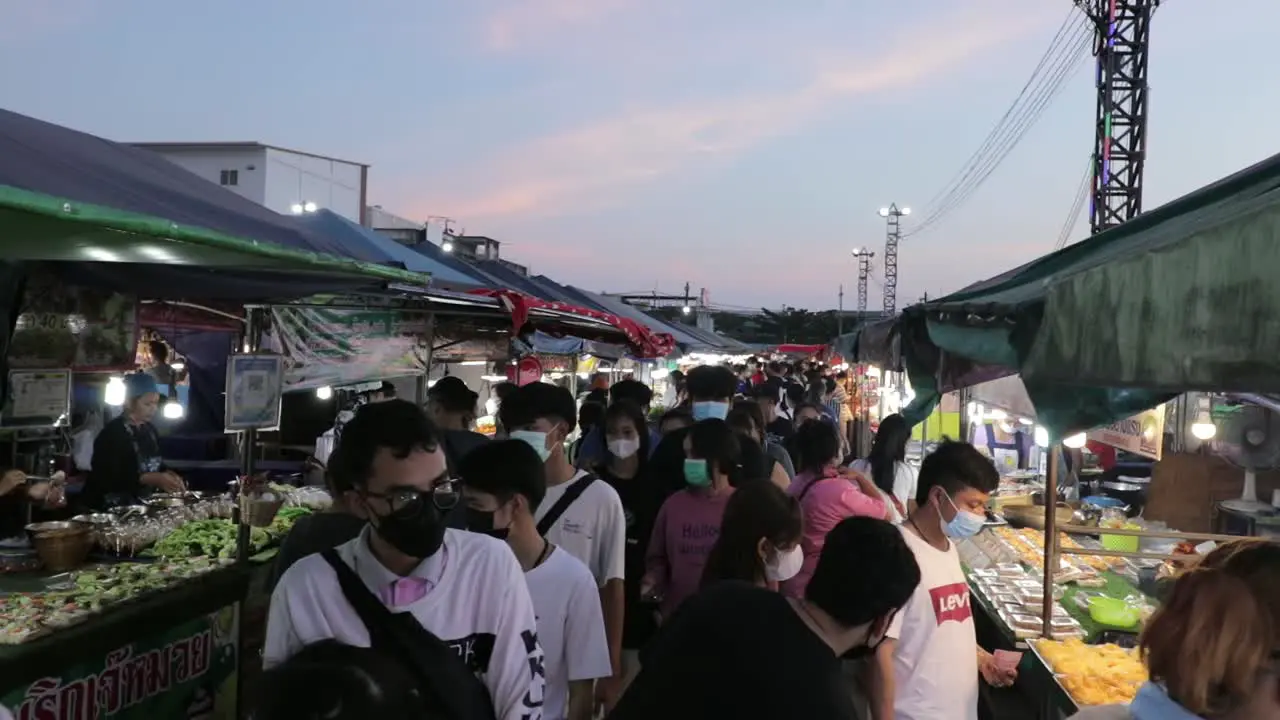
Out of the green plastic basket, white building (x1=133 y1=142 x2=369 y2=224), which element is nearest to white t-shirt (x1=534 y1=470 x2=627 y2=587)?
the green plastic basket

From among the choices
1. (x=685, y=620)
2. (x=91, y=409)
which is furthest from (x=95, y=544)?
(x=91, y=409)

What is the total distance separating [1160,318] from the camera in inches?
66.8

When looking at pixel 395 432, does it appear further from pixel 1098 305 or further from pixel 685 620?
pixel 1098 305

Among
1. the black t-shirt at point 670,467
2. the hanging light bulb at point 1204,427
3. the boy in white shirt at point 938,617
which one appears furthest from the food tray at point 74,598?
the hanging light bulb at point 1204,427

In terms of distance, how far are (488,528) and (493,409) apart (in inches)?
417

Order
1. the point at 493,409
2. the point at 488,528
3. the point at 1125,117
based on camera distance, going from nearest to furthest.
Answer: the point at 488,528
the point at 493,409
the point at 1125,117

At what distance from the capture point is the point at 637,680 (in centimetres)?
216

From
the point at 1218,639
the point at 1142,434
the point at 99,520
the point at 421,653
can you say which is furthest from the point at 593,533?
the point at 1142,434

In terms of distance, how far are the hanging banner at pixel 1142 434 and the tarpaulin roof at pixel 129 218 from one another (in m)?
5.64

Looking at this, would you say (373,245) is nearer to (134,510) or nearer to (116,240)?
(134,510)

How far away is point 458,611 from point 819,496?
324 cm

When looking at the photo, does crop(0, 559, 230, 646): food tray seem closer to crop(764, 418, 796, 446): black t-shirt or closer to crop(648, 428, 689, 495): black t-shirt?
crop(648, 428, 689, 495): black t-shirt

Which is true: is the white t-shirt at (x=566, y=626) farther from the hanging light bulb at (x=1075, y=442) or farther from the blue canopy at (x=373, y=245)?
the hanging light bulb at (x=1075, y=442)

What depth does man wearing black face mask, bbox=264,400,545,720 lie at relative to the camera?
1899 mm
